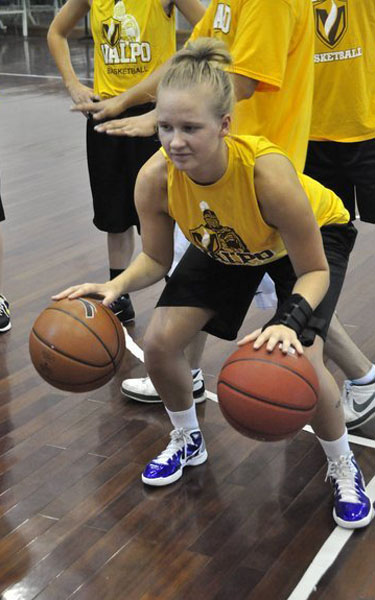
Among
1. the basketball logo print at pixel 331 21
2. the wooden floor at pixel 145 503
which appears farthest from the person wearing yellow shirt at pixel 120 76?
the basketball logo print at pixel 331 21

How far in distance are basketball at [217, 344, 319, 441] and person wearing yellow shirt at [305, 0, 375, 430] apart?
98 cm

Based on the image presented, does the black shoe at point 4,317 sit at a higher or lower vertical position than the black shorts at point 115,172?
lower

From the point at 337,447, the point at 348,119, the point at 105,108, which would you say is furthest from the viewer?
the point at 105,108

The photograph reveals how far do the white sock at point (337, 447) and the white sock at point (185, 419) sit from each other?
496 millimetres

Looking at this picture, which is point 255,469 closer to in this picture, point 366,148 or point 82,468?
point 82,468

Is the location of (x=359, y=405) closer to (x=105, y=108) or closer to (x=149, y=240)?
(x=149, y=240)

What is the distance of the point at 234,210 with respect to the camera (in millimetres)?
2662

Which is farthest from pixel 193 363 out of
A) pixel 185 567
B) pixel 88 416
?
pixel 185 567

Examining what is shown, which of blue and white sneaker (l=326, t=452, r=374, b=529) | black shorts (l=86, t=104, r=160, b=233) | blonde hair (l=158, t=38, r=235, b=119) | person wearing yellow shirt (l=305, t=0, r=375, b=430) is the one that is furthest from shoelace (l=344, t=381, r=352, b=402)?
black shorts (l=86, t=104, r=160, b=233)

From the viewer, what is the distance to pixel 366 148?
371cm

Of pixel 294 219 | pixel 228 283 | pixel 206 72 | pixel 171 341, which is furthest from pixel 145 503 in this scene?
Result: pixel 206 72

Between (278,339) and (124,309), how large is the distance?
2.06 metres

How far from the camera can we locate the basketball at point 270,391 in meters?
2.40

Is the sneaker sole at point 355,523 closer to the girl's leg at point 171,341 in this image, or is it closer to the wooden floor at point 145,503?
the wooden floor at point 145,503
